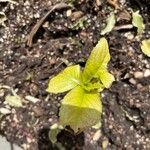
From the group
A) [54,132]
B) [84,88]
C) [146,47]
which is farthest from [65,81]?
[146,47]

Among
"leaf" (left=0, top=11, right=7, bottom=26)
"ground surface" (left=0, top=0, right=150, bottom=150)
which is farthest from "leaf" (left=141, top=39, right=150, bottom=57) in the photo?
"leaf" (left=0, top=11, right=7, bottom=26)

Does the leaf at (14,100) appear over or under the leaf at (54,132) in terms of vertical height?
over

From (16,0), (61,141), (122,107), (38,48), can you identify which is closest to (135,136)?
(122,107)

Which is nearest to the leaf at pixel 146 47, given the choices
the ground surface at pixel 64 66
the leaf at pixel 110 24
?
the ground surface at pixel 64 66

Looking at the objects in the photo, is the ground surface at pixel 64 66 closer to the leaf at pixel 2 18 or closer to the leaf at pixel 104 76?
the leaf at pixel 2 18

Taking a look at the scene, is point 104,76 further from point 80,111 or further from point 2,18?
point 2,18

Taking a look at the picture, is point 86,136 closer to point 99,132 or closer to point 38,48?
point 99,132

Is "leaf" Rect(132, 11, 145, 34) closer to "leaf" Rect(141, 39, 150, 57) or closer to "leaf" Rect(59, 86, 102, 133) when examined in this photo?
"leaf" Rect(141, 39, 150, 57)
